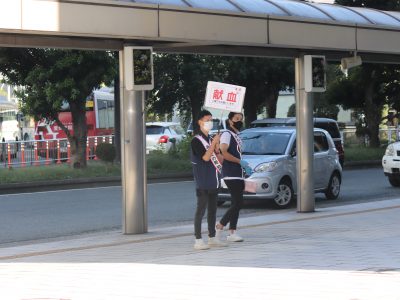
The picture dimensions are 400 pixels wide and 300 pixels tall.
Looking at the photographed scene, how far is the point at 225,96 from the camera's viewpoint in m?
10.6

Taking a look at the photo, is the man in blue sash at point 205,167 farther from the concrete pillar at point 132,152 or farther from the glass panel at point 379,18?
the glass panel at point 379,18

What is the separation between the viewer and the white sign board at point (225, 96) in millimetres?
10562

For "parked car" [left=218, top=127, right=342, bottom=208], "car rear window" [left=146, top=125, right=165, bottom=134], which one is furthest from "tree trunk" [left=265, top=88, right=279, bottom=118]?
"parked car" [left=218, top=127, right=342, bottom=208]

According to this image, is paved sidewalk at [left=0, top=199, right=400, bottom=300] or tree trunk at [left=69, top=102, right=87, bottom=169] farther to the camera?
tree trunk at [left=69, top=102, right=87, bottom=169]

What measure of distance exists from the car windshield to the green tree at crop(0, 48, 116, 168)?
8.73 meters

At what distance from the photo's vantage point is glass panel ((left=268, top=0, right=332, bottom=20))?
562 inches

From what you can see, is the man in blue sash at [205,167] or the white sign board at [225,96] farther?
the white sign board at [225,96]

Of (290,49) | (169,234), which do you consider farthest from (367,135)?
(169,234)

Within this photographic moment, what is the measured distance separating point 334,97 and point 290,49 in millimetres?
24012

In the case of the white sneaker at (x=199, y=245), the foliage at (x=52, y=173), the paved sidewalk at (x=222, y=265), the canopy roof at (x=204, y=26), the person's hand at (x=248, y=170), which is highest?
the canopy roof at (x=204, y=26)

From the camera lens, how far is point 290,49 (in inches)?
576

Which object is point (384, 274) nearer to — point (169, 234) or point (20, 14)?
point (169, 234)

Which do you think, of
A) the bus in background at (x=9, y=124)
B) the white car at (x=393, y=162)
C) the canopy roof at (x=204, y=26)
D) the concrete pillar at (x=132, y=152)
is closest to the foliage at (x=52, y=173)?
the white car at (x=393, y=162)

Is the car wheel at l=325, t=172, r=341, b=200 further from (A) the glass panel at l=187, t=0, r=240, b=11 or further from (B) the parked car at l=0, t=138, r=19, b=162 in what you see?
(B) the parked car at l=0, t=138, r=19, b=162
